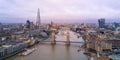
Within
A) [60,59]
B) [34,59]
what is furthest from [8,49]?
[60,59]

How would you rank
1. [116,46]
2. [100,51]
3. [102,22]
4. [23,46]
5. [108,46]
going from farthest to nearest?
1. [102,22]
2. [23,46]
3. [116,46]
4. [108,46]
5. [100,51]

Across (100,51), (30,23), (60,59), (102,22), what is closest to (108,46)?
(100,51)

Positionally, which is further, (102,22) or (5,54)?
(102,22)

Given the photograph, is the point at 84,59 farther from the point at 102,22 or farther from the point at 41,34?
the point at 102,22

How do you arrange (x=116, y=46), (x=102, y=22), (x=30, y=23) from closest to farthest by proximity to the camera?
(x=116, y=46) < (x=30, y=23) < (x=102, y=22)

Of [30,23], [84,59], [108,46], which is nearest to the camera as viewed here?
[84,59]

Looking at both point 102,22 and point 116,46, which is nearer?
point 116,46

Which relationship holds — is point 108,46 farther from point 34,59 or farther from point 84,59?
point 34,59

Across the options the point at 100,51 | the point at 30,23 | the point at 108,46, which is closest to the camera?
the point at 100,51

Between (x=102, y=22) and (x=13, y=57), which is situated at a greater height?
(x=102, y=22)
